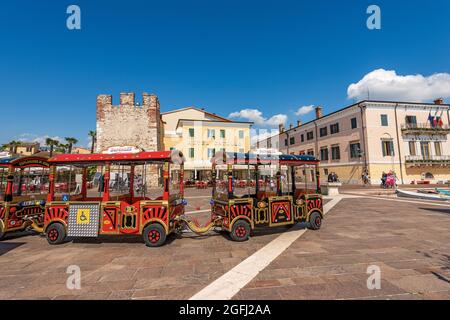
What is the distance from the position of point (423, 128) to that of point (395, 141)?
4.24m

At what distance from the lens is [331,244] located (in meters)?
5.86

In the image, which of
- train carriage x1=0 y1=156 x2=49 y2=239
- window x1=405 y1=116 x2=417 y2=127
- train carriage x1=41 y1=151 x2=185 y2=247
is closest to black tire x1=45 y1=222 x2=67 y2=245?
train carriage x1=41 y1=151 x2=185 y2=247

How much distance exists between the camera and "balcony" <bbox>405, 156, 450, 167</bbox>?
27406mm

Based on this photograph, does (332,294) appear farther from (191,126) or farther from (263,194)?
(191,126)

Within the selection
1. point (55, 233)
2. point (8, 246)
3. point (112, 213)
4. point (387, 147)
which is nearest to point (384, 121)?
point (387, 147)

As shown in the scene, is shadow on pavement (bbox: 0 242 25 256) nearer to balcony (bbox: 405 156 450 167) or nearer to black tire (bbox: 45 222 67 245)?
black tire (bbox: 45 222 67 245)

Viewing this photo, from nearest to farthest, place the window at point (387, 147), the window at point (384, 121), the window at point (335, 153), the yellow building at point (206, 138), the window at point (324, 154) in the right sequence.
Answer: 1. the window at point (387, 147)
2. the window at point (384, 121)
3. the window at point (335, 153)
4. the yellow building at point (206, 138)
5. the window at point (324, 154)

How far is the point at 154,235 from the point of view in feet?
19.5

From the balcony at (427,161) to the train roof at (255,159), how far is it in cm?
2884

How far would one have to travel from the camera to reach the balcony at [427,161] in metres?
27.4

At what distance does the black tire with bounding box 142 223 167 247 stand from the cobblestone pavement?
25 cm

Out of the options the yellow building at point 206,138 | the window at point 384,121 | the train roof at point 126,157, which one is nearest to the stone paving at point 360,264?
the train roof at point 126,157

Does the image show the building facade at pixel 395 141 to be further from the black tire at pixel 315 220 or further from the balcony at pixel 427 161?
the black tire at pixel 315 220
